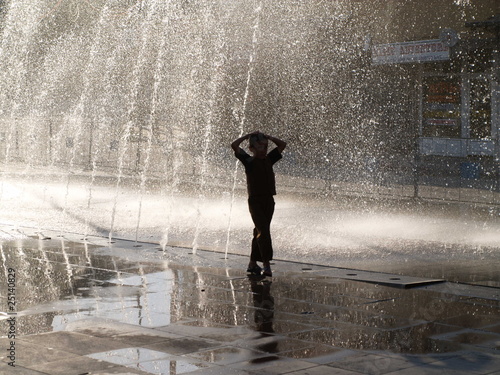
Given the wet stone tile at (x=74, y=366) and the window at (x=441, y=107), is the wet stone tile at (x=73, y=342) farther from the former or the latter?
the window at (x=441, y=107)

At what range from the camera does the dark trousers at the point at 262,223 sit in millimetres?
8531

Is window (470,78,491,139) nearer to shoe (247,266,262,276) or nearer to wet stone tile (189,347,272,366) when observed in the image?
shoe (247,266,262,276)

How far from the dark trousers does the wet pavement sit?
0.98 ft

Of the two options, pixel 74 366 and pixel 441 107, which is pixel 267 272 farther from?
pixel 441 107

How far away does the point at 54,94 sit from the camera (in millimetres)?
34594

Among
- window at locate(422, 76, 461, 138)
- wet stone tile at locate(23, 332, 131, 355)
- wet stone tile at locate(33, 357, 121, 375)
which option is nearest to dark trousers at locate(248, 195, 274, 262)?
wet stone tile at locate(23, 332, 131, 355)

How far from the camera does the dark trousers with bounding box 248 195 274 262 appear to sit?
28.0ft

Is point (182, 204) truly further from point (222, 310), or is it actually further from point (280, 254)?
point (222, 310)

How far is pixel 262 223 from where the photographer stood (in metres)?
8.54

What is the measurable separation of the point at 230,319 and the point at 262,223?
6.72ft

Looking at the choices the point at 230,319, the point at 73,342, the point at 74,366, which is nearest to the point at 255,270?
the point at 230,319

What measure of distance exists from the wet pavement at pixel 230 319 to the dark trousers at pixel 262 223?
0.30 metres

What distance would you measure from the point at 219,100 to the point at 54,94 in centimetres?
684

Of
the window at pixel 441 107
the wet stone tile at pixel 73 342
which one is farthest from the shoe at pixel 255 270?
the window at pixel 441 107
